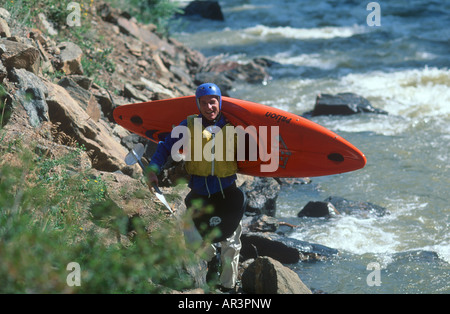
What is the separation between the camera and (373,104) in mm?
10250

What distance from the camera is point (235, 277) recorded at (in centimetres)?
A: 419

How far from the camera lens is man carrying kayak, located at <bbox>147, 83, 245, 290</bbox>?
13.3ft

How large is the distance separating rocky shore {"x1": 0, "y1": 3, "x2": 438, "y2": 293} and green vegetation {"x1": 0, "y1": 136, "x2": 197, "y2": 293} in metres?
0.19

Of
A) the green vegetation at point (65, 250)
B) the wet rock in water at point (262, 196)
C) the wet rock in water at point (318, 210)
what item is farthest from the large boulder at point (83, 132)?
the wet rock in water at point (318, 210)

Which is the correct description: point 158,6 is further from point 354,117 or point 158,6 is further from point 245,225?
point 245,225

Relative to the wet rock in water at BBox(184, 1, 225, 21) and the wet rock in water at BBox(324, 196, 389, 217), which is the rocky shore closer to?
the wet rock in water at BBox(324, 196, 389, 217)

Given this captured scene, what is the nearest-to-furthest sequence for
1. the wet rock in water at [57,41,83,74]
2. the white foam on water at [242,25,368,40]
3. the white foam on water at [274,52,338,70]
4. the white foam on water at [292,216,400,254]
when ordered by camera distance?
1. the white foam on water at [292,216,400,254]
2. the wet rock in water at [57,41,83,74]
3. the white foam on water at [274,52,338,70]
4. the white foam on water at [242,25,368,40]

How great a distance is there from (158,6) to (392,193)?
691 centimetres

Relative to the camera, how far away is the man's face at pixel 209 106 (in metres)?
4.08

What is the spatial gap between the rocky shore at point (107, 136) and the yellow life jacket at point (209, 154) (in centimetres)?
24

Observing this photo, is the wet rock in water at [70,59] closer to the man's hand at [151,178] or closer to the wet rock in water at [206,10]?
the man's hand at [151,178]

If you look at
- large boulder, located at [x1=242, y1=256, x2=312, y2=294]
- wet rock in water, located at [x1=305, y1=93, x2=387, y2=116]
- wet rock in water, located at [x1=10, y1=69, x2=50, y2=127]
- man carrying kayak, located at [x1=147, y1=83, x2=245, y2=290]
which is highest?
wet rock in water, located at [x1=10, y1=69, x2=50, y2=127]

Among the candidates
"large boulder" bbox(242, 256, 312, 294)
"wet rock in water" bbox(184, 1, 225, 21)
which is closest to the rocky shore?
"large boulder" bbox(242, 256, 312, 294)
